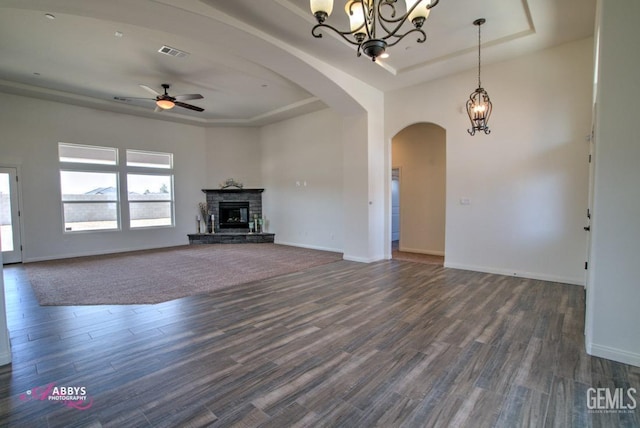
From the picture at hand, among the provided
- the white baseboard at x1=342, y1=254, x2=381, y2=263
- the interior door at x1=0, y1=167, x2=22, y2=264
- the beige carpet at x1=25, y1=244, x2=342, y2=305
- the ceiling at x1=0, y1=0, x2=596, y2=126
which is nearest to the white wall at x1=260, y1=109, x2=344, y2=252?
the beige carpet at x1=25, y1=244, x2=342, y2=305

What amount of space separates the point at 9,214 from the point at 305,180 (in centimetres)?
643

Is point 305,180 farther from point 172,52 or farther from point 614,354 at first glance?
point 614,354

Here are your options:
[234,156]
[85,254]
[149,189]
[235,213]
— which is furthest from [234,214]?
[85,254]

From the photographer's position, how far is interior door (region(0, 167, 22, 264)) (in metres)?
6.31

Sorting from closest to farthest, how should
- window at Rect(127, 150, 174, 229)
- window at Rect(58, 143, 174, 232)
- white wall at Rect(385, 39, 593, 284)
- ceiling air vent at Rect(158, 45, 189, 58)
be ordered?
white wall at Rect(385, 39, 593, 284) → ceiling air vent at Rect(158, 45, 189, 58) → window at Rect(58, 143, 174, 232) → window at Rect(127, 150, 174, 229)

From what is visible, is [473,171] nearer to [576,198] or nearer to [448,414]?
[576,198]

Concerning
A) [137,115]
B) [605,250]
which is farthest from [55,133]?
[605,250]

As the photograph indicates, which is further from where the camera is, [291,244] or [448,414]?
[291,244]

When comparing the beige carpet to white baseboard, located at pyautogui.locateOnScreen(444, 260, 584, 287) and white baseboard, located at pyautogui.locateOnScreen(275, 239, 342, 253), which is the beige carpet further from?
white baseboard, located at pyautogui.locateOnScreen(444, 260, 584, 287)

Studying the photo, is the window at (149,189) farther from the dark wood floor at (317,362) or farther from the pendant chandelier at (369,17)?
the pendant chandelier at (369,17)

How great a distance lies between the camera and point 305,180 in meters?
8.30

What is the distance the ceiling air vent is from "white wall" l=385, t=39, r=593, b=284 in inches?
168

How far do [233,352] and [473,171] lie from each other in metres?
4.71

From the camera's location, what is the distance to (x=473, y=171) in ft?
17.3
